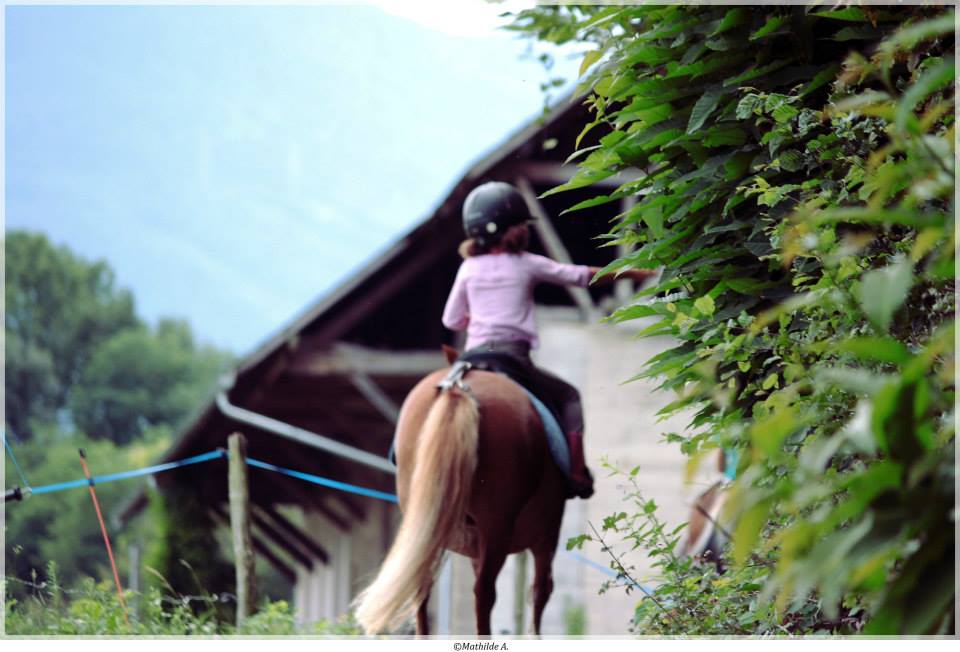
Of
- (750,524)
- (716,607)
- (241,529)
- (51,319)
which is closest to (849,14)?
(716,607)

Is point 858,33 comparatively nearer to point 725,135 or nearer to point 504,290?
point 725,135

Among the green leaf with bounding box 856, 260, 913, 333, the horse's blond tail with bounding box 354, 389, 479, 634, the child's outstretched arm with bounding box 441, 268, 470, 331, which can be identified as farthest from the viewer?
the child's outstretched arm with bounding box 441, 268, 470, 331

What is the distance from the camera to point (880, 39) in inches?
134

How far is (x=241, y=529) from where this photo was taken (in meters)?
6.60

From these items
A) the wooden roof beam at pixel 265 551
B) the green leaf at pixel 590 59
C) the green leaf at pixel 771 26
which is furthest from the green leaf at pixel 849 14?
the wooden roof beam at pixel 265 551

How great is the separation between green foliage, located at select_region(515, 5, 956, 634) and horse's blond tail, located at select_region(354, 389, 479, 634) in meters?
1.14

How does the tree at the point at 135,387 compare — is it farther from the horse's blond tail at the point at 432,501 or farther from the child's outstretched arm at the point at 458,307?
the horse's blond tail at the point at 432,501

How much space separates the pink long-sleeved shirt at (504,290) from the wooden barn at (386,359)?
3538 millimetres

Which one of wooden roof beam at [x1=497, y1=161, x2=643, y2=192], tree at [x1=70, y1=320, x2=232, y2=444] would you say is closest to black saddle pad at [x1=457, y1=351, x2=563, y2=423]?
wooden roof beam at [x1=497, y1=161, x2=643, y2=192]

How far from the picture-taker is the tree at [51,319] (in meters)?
65.1

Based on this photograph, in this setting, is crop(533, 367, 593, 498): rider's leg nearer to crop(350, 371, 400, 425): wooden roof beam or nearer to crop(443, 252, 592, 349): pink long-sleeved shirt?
crop(443, 252, 592, 349): pink long-sleeved shirt

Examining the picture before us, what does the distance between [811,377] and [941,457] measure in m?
0.98

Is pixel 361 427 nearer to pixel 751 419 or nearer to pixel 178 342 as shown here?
pixel 751 419

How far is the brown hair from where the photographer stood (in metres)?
5.62
